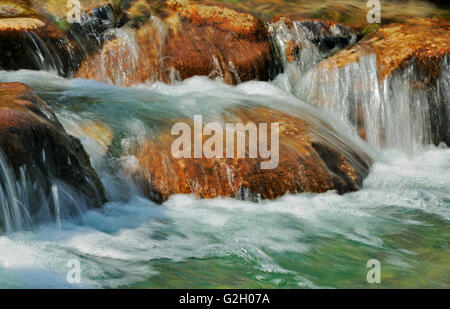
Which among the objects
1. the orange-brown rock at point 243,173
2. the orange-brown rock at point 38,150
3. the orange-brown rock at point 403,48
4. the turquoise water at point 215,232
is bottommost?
the turquoise water at point 215,232

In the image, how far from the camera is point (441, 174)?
24.3ft

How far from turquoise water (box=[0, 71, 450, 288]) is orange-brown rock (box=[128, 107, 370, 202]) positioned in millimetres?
124

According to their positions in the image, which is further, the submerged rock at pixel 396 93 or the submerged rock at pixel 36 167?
the submerged rock at pixel 396 93

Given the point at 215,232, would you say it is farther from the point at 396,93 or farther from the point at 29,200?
the point at 396,93

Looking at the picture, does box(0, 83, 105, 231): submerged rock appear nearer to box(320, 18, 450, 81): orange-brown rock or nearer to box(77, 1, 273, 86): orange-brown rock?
box(77, 1, 273, 86): orange-brown rock

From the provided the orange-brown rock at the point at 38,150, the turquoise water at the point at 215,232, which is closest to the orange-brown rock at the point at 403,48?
the turquoise water at the point at 215,232

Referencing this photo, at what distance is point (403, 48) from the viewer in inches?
346

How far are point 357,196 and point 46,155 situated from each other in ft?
10.6

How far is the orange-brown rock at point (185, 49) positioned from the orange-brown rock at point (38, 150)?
319 cm

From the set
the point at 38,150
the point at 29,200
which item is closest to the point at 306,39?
the point at 38,150

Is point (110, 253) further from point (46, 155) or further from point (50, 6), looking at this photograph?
point (50, 6)

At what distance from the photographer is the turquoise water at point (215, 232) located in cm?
411

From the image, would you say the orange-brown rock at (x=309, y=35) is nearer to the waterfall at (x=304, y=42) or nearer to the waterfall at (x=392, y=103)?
the waterfall at (x=304, y=42)

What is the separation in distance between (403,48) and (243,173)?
4023 millimetres
